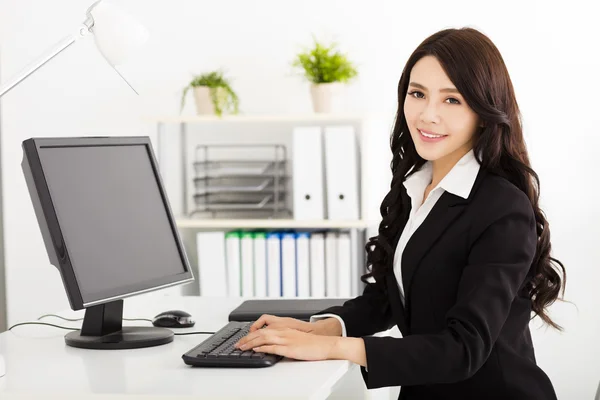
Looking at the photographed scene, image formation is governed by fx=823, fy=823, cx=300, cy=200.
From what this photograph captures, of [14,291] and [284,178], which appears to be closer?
[284,178]

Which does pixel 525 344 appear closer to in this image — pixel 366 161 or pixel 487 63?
pixel 487 63

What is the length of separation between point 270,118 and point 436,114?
5.43 feet

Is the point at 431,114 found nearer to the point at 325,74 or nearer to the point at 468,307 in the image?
the point at 468,307

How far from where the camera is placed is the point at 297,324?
1816 millimetres

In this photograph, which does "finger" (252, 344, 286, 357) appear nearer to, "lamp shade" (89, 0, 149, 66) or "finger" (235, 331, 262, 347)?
"finger" (235, 331, 262, 347)

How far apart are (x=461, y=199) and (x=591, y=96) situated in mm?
1941

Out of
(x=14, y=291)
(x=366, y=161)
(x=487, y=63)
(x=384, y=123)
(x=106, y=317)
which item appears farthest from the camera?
(x=14, y=291)

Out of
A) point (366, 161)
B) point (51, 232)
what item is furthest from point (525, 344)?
point (366, 161)

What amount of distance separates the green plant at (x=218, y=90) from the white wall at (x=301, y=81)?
0.16 metres

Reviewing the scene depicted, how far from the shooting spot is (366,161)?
324cm

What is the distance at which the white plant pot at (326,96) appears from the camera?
329cm

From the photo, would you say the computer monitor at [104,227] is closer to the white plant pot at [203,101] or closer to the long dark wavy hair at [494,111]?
the long dark wavy hair at [494,111]

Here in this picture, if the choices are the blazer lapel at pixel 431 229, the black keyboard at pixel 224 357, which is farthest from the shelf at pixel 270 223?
the black keyboard at pixel 224 357

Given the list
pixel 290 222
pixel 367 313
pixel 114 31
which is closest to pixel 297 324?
pixel 367 313
